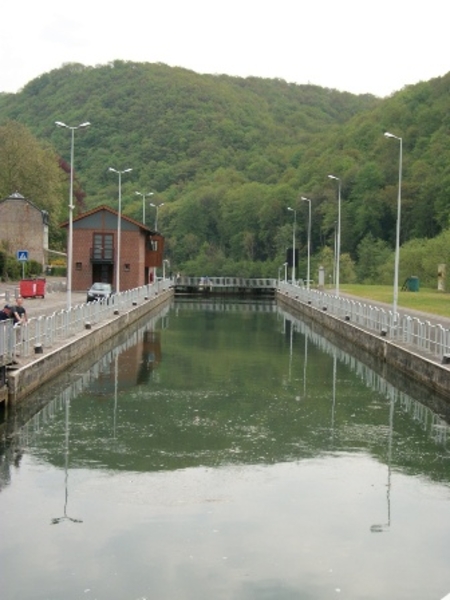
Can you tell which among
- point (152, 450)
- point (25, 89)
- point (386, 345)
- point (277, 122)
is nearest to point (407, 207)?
point (277, 122)

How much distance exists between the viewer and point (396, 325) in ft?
105

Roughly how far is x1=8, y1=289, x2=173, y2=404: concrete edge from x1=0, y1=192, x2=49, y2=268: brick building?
4597 cm

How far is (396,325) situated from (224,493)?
1922 centimetres

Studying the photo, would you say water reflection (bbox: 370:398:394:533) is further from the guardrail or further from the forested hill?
the forested hill

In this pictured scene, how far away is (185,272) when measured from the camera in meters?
130

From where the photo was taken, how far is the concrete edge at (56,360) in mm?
20219

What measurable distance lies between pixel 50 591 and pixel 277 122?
139446 mm

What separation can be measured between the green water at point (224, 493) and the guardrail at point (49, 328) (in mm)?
1323

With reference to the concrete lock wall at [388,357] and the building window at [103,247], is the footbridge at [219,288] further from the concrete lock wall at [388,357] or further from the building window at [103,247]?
the concrete lock wall at [388,357]

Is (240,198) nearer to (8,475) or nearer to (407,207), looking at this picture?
(407,207)

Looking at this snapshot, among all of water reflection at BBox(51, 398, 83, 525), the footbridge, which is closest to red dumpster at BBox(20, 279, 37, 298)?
water reflection at BBox(51, 398, 83, 525)

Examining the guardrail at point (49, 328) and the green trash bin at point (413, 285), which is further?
the green trash bin at point (413, 285)

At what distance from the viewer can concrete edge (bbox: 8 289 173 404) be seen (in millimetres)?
20219

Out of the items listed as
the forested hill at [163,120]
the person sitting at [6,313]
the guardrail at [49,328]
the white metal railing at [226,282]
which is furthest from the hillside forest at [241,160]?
the person sitting at [6,313]
